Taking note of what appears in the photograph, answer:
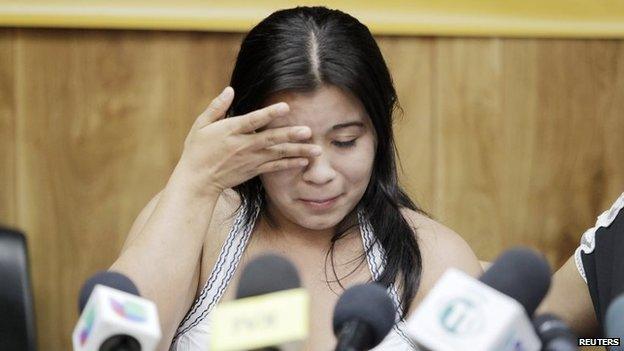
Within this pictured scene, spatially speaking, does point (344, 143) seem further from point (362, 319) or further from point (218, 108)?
point (362, 319)

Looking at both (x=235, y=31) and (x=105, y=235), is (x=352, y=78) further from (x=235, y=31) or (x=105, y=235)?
(x=105, y=235)

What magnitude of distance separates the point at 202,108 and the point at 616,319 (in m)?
1.49

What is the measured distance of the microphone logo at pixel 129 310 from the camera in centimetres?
94

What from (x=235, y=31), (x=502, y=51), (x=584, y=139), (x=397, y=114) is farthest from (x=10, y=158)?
(x=584, y=139)

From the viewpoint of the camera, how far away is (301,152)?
1.61 meters

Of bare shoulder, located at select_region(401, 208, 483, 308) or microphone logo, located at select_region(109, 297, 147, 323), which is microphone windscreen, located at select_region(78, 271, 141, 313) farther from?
bare shoulder, located at select_region(401, 208, 483, 308)

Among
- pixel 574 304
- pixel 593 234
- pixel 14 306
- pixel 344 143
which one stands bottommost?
pixel 14 306

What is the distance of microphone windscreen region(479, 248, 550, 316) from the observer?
0.98 m

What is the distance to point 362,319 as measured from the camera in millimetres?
970

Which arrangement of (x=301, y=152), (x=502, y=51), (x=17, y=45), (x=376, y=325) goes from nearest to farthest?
(x=376, y=325) < (x=301, y=152) < (x=17, y=45) < (x=502, y=51)

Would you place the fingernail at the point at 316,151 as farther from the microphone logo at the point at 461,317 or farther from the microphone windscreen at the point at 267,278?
the microphone logo at the point at 461,317

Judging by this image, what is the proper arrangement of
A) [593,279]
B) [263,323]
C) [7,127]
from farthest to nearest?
1. [7,127]
2. [593,279]
3. [263,323]

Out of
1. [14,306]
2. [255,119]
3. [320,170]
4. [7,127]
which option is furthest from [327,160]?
[7,127]

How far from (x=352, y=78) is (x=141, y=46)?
2.79 feet
